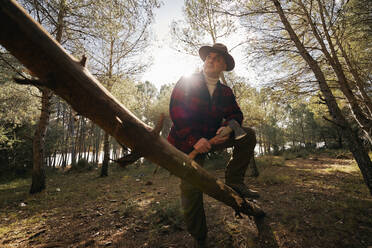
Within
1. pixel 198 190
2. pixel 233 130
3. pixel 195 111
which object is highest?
pixel 195 111

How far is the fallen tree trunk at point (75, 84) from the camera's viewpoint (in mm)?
891

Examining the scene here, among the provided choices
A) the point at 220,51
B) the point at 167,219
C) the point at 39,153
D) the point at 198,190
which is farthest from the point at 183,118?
the point at 39,153

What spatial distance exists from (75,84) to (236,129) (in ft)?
6.07

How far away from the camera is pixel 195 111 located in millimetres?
2219

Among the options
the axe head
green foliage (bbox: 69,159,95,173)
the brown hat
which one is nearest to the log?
the axe head

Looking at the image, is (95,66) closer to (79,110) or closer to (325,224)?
(79,110)

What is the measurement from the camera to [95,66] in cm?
1088

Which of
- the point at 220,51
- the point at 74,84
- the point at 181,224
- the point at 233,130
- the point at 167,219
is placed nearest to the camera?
the point at 74,84

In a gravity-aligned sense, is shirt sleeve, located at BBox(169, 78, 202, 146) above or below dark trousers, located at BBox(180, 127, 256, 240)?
above

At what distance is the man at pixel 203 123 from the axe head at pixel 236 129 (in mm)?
119

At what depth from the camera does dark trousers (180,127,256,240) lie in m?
2.19

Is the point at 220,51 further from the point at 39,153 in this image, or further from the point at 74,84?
the point at 39,153

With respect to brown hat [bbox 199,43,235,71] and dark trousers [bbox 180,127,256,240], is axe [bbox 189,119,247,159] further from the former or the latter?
brown hat [bbox 199,43,235,71]

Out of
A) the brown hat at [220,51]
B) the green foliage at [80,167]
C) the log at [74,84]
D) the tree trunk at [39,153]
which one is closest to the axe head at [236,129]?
the log at [74,84]
